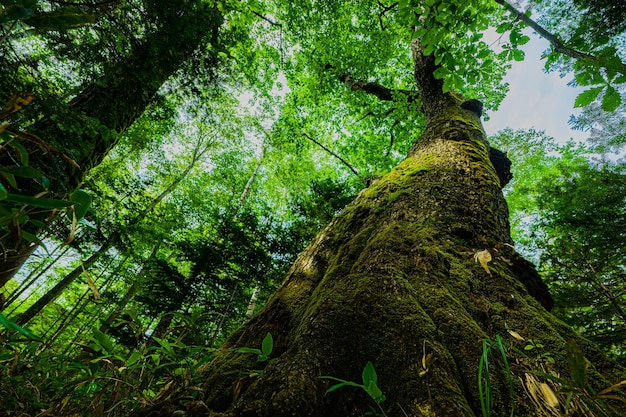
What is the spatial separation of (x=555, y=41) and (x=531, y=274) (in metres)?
2.45

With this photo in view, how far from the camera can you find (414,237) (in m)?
1.77

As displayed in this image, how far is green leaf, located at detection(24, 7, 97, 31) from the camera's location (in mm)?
845

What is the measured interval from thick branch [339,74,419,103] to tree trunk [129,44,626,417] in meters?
4.68

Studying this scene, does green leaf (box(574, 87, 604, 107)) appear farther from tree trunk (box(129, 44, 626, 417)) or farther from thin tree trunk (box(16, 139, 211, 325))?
thin tree trunk (box(16, 139, 211, 325))

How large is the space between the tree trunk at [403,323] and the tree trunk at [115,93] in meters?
2.44

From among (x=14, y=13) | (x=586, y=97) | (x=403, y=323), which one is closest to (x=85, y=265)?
(x=14, y=13)

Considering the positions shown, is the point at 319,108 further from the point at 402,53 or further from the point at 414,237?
the point at 414,237

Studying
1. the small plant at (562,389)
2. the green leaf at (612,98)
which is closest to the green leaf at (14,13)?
the small plant at (562,389)

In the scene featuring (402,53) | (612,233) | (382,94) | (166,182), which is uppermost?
(402,53)

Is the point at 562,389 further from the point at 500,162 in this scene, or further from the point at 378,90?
the point at 378,90

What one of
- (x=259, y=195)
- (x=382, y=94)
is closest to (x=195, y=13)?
(x=382, y=94)

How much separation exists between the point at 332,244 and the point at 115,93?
358 centimetres

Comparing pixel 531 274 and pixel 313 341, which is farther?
pixel 531 274

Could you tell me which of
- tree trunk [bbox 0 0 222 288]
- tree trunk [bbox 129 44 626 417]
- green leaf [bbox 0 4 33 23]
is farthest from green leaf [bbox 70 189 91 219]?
tree trunk [bbox 0 0 222 288]
